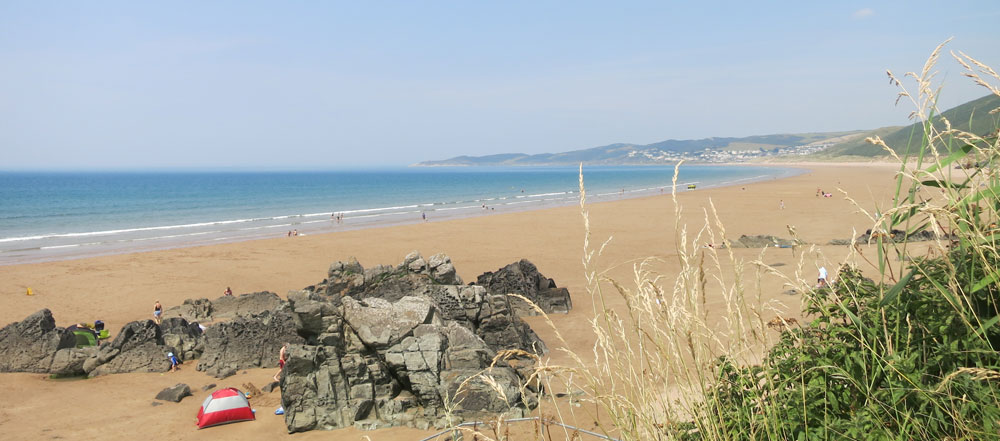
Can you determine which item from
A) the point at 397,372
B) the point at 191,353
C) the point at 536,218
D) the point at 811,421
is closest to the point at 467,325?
the point at 397,372

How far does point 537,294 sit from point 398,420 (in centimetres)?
796

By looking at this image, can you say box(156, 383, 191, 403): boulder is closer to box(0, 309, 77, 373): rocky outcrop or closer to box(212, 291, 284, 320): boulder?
box(0, 309, 77, 373): rocky outcrop

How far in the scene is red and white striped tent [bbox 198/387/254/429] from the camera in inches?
376

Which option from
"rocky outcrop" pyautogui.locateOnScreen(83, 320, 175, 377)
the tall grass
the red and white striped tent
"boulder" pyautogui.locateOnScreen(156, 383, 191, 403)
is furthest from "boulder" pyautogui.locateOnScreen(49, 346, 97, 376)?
the tall grass

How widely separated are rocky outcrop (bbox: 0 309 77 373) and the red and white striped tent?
5.08m

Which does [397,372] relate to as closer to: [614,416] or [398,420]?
[398,420]

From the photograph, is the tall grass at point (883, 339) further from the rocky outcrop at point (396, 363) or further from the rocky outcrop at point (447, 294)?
the rocky outcrop at point (447, 294)

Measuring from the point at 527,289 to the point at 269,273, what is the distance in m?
13.1

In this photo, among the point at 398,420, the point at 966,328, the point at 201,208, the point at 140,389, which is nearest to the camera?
the point at 966,328

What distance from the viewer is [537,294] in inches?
651

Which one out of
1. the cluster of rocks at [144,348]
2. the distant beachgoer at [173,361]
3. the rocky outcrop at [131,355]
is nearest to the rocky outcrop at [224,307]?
the cluster of rocks at [144,348]

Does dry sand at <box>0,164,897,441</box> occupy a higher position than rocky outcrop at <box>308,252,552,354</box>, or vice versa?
rocky outcrop at <box>308,252,552,354</box>

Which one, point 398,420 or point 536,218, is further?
point 536,218

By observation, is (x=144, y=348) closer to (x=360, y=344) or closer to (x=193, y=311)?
(x=193, y=311)
